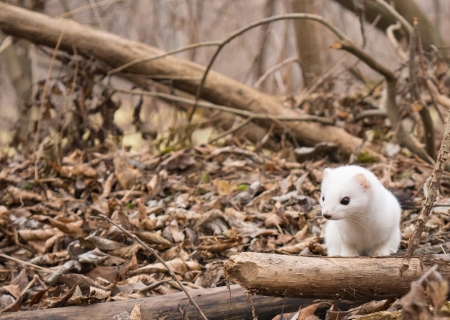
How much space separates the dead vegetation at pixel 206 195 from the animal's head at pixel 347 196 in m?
0.40

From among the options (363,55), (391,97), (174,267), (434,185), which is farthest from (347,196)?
(391,97)

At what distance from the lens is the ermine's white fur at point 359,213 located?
115 inches

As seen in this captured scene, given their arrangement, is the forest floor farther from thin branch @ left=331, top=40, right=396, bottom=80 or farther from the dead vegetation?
thin branch @ left=331, top=40, right=396, bottom=80

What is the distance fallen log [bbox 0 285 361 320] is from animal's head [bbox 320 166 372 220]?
1.78 ft

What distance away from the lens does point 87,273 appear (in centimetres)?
335

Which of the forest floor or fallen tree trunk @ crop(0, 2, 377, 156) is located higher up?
fallen tree trunk @ crop(0, 2, 377, 156)

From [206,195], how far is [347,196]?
197 centimetres

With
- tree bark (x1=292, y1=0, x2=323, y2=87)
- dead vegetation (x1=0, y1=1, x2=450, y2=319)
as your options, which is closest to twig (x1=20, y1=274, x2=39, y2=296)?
dead vegetation (x1=0, y1=1, x2=450, y2=319)

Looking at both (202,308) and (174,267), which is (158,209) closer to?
(174,267)

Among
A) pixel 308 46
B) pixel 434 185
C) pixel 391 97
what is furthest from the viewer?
pixel 308 46

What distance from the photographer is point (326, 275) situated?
2.21 m

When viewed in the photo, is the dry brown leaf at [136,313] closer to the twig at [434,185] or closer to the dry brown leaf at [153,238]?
the dry brown leaf at [153,238]

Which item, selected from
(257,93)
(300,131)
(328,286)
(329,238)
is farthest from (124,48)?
(328,286)

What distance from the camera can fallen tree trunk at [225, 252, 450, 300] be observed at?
7.00ft
